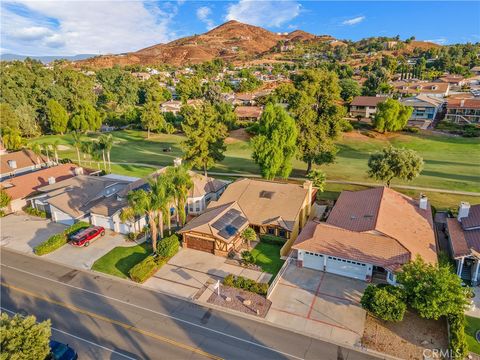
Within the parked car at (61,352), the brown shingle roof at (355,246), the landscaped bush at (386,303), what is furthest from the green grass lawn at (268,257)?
the parked car at (61,352)

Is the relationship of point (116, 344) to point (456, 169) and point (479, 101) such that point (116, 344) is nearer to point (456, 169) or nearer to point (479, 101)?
point (456, 169)

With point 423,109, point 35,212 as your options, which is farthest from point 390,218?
point 423,109

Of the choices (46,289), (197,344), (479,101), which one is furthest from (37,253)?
(479,101)

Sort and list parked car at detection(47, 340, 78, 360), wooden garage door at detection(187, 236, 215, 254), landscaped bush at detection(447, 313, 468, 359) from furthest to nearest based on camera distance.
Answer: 1. wooden garage door at detection(187, 236, 215, 254)
2. parked car at detection(47, 340, 78, 360)
3. landscaped bush at detection(447, 313, 468, 359)

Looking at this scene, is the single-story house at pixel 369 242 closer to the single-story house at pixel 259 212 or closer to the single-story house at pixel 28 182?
the single-story house at pixel 259 212

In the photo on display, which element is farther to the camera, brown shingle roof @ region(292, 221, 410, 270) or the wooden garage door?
the wooden garage door

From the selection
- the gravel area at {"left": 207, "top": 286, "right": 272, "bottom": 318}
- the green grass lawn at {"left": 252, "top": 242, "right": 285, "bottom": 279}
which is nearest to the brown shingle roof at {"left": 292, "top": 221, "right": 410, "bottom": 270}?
the green grass lawn at {"left": 252, "top": 242, "right": 285, "bottom": 279}

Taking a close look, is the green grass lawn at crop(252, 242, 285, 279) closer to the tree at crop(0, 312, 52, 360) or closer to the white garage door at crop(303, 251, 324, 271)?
the white garage door at crop(303, 251, 324, 271)
